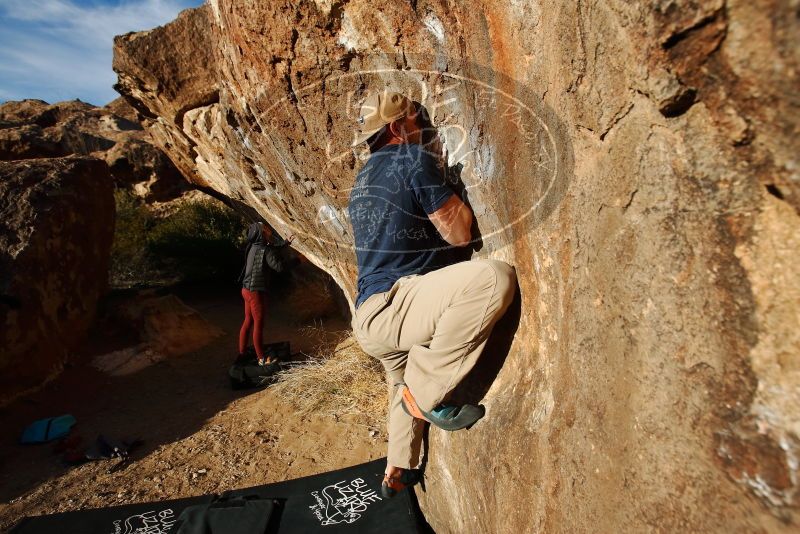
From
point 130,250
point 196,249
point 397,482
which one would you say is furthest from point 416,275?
point 130,250

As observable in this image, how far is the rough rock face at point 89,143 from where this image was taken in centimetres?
875

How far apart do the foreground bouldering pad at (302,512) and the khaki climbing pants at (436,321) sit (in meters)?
1.09

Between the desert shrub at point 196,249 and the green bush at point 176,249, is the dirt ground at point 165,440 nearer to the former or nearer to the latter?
the green bush at point 176,249

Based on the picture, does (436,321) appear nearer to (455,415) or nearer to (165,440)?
(455,415)

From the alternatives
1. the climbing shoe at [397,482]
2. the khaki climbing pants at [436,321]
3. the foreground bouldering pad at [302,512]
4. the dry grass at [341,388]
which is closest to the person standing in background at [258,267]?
the dry grass at [341,388]

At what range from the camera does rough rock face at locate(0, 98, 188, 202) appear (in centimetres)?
875

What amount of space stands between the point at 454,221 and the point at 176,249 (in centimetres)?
747

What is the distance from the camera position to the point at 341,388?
4.50 meters

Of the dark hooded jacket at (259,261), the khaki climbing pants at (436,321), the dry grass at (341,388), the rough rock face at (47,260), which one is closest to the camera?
the khaki climbing pants at (436,321)

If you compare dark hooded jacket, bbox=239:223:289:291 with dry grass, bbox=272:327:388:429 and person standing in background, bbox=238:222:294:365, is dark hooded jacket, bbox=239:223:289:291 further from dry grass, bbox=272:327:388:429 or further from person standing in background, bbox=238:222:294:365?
dry grass, bbox=272:327:388:429

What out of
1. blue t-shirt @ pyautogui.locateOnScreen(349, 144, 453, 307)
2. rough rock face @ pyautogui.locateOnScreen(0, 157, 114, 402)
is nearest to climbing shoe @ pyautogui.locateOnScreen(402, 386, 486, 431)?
blue t-shirt @ pyautogui.locateOnScreen(349, 144, 453, 307)

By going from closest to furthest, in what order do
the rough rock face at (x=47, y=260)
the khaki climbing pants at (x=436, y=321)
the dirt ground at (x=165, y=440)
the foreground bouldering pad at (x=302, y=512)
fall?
the khaki climbing pants at (x=436, y=321) < the foreground bouldering pad at (x=302, y=512) < the dirt ground at (x=165, y=440) < the rough rock face at (x=47, y=260)

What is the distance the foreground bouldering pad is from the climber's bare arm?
160 cm

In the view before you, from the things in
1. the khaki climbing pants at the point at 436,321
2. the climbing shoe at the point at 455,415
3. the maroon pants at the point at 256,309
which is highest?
the khaki climbing pants at the point at 436,321
